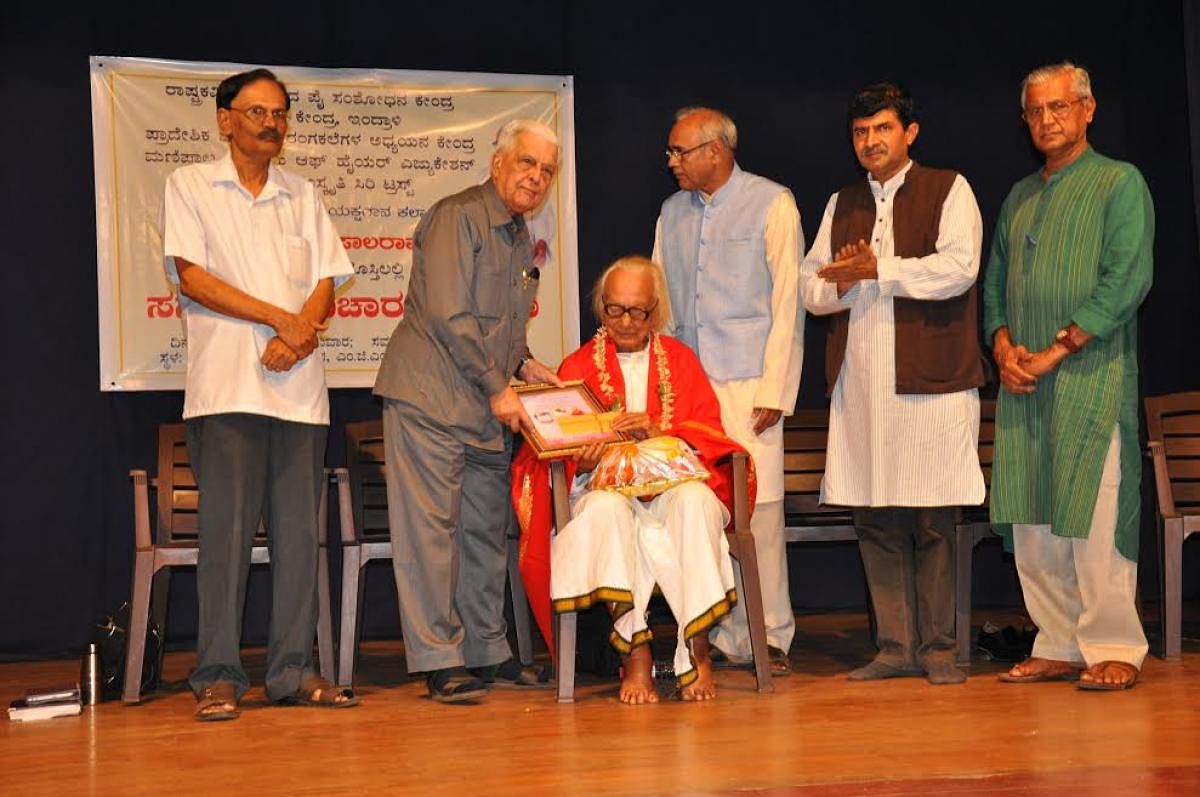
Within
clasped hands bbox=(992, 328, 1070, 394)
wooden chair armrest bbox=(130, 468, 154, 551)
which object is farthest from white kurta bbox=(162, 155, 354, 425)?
clasped hands bbox=(992, 328, 1070, 394)

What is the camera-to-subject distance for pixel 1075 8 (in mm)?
6973

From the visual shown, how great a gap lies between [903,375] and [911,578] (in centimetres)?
71

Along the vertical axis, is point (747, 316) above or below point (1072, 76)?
below

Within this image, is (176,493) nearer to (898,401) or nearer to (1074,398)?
(898,401)

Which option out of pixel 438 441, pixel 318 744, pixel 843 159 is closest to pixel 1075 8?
pixel 843 159

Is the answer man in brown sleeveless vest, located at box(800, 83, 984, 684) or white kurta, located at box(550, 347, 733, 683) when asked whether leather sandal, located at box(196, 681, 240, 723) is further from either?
man in brown sleeveless vest, located at box(800, 83, 984, 684)

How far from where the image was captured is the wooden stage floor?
340 cm

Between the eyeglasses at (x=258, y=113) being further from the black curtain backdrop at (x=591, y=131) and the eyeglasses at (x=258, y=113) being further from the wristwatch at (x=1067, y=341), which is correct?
the wristwatch at (x=1067, y=341)

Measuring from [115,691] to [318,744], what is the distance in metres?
1.34

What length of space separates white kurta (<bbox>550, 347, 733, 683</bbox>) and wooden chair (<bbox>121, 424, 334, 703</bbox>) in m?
0.85

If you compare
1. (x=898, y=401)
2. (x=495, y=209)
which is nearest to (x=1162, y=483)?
(x=898, y=401)

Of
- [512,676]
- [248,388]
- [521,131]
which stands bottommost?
[512,676]

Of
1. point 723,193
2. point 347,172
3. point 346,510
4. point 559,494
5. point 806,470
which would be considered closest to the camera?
point 559,494

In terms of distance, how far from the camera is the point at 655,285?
4926 mm
